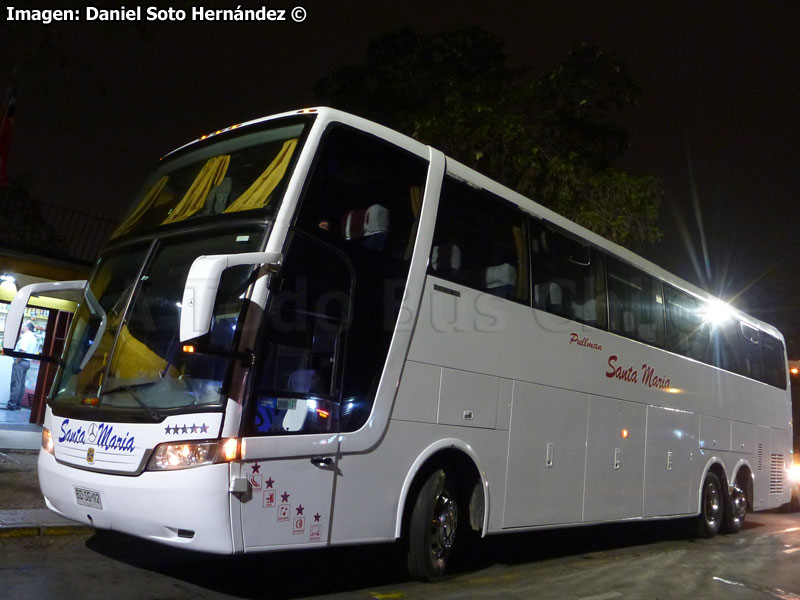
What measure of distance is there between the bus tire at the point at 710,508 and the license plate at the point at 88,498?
10123mm

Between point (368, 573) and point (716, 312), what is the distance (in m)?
9.28

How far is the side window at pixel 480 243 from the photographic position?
746 cm

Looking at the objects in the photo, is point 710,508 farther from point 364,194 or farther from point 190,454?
point 190,454

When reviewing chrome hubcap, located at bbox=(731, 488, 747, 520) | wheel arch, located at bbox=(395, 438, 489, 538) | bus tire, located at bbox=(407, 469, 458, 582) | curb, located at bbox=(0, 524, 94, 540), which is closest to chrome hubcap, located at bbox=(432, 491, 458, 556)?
bus tire, located at bbox=(407, 469, 458, 582)

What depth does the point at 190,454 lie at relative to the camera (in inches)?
213

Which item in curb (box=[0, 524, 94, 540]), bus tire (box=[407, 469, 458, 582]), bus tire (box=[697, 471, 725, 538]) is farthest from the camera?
bus tire (box=[697, 471, 725, 538])

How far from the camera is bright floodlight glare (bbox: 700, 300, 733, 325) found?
547 inches

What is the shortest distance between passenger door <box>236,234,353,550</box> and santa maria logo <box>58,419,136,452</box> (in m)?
0.94

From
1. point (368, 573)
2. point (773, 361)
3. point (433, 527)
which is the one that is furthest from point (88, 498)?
point (773, 361)

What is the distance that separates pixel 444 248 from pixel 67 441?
3.62 metres

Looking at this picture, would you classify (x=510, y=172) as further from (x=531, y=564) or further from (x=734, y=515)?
(x=531, y=564)

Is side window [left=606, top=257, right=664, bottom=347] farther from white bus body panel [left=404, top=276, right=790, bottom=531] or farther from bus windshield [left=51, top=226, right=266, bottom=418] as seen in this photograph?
bus windshield [left=51, top=226, right=266, bottom=418]

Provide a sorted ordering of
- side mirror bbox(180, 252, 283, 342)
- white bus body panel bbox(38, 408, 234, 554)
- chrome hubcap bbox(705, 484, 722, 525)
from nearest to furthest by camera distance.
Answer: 1. side mirror bbox(180, 252, 283, 342)
2. white bus body panel bbox(38, 408, 234, 554)
3. chrome hubcap bbox(705, 484, 722, 525)

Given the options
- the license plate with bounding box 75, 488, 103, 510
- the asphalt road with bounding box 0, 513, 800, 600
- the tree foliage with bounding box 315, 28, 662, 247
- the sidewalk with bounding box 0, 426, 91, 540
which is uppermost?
the tree foliage with bounding box 315, 28, 662, 247
